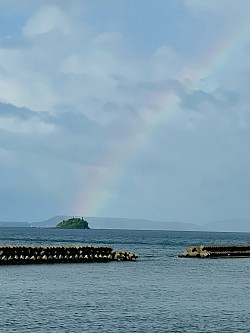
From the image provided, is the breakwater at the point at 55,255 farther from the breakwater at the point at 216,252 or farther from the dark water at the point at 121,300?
the breakwater at the point at 216,252

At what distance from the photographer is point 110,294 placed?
5775cm

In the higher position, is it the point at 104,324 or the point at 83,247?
the point at 83,247

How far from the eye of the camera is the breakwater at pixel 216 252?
12031 centimetres

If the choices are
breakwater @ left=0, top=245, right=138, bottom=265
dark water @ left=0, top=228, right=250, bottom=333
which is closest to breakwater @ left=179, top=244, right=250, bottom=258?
breakwater @ left=0, top=245, right=138, bottom=265

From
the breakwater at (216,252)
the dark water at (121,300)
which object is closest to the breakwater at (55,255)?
the dark water at (121,300)

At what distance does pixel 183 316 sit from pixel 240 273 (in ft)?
130

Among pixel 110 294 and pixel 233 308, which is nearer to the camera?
pixel 233 308

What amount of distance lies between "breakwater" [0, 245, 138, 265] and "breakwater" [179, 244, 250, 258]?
1864 centimetres

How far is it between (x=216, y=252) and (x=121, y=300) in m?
72.1

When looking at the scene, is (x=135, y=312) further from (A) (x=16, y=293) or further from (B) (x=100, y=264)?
(B) (x=100, y=264)

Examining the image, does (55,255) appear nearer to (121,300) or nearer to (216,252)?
(216,252)

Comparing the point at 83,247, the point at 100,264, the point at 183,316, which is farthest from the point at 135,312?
the point at 83,247

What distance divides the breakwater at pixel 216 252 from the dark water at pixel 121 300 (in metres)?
35.8

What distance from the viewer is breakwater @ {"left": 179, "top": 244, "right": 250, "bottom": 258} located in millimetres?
120312
